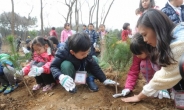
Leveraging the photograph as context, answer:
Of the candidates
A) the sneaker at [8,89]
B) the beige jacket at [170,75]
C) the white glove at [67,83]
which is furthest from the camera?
the sneaker at [8,89]

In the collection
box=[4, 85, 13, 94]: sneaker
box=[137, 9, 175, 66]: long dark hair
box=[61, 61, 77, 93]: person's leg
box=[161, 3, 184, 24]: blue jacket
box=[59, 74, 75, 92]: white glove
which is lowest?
box=[4, 85, 13, 94]: sneaker

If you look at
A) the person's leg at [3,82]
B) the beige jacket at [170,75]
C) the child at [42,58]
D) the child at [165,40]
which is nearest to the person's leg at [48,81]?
the child at [42,58]

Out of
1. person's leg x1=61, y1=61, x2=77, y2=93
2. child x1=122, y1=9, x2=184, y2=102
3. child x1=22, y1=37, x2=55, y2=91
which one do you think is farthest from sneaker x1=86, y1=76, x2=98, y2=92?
child x1=122, y1=9, x2=184, y2=102

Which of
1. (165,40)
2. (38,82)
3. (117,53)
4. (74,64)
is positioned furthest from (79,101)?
(165,40)

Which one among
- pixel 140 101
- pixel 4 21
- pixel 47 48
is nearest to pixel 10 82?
pixel 47 48

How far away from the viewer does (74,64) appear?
203 cm

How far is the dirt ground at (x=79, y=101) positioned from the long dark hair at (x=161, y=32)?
0.53 m

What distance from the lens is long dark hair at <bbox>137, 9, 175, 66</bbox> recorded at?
48.1 inches

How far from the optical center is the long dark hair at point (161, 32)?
1.22 m

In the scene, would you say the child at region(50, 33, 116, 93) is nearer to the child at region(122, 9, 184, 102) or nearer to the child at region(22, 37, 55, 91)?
the child at region(22, 37, 55, 91)

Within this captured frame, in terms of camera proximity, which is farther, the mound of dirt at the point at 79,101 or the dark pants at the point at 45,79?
the dark pants at the point at 45,79

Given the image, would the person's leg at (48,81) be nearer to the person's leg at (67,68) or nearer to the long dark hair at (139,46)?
the person's leg at (67,68)

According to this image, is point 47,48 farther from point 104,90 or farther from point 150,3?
point 150,3

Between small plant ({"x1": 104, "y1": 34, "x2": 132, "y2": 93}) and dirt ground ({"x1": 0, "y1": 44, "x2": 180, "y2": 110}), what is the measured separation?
0.27 meters
